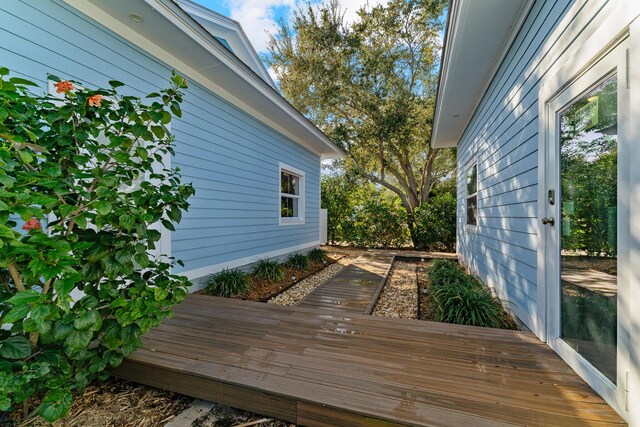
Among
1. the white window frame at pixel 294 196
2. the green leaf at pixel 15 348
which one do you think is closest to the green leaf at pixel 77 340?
the green leaf at pixel 15 348

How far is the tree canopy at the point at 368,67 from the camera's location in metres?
9.31

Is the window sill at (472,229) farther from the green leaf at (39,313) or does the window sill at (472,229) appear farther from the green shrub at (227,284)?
the green leaf at (39,313)

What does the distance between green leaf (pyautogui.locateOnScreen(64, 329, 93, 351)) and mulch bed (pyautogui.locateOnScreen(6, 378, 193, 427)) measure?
605 millimetres

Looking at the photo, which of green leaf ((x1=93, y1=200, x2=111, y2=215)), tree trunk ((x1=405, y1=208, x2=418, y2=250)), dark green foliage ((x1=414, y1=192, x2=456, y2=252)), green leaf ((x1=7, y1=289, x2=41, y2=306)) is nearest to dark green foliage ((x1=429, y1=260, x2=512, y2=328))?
green leaf ((x1=93, y1=200, x2=111, y2=215))

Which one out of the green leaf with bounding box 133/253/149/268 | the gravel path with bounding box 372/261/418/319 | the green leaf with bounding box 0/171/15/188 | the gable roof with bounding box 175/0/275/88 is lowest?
the gravel path with bounding box 372/261/418/319

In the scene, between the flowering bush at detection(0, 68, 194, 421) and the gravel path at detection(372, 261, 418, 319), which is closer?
the flowering bush at detection(0, 68, 194, 421)

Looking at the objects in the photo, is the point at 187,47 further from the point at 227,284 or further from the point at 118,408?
the point at 118,408

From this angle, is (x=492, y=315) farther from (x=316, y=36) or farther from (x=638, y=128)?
(x=316, y=36)

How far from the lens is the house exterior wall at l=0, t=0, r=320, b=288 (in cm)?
236

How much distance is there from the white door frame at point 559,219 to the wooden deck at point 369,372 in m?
0.09

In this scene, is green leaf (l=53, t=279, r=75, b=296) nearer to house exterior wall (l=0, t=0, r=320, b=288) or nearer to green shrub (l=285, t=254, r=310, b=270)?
house exterior wall (l=0, t=0, r=320, b=288)

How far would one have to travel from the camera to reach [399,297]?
13.4ft

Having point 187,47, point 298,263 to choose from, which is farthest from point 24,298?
point 298,263

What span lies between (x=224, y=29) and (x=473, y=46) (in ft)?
16.6
